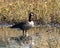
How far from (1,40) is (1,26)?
98.9 inches

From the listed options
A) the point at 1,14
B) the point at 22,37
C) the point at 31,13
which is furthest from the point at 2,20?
the point at 22,37

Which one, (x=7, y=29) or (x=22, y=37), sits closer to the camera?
(x=22, y=37)

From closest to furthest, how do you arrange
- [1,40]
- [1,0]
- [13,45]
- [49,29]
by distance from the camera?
[13,45] → [1,40] → [49,29] → [1,0]

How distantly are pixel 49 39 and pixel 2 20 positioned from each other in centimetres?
344

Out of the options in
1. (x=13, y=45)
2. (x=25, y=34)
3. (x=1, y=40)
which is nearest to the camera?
(x=13, y=45)

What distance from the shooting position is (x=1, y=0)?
1711 centimetres

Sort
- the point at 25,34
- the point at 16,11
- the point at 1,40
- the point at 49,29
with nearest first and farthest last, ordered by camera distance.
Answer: the point at 1,40, the point at 25,34, the point at 49,29, the point at 16,11

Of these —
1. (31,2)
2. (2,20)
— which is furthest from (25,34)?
(31,2)

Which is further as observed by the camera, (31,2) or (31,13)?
(31,2)

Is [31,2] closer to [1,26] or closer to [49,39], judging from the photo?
[1,26]

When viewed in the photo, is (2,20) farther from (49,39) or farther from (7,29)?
(49,39)

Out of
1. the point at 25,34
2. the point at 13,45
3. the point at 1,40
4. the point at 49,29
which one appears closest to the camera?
the point at 13,45

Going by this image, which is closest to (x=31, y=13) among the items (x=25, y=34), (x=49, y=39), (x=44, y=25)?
(x=44, y=25)

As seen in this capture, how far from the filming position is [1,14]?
15.3m
